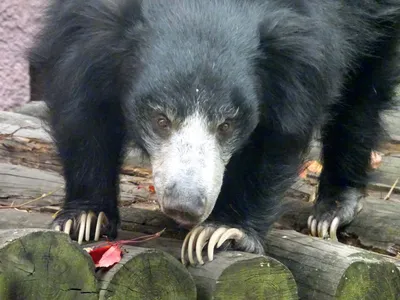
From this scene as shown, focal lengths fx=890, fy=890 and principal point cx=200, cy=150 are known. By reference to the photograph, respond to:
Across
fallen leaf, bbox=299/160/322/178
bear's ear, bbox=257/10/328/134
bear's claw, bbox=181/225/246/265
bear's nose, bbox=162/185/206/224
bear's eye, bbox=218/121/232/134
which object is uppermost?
bear's ear, bbox=257/10/328/134

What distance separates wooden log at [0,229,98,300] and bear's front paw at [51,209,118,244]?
776 mm

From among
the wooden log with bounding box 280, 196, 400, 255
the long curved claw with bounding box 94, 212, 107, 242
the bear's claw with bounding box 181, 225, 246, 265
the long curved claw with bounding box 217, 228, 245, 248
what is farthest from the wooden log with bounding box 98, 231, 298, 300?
the wooden log with bounding box 280, 196, 400, 255

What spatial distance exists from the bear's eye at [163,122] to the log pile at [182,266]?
0.43 metres

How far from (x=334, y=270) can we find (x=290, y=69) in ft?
2.52

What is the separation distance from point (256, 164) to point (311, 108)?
314mm

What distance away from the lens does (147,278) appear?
9.10 feet

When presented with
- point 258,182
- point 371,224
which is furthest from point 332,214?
point 258,182

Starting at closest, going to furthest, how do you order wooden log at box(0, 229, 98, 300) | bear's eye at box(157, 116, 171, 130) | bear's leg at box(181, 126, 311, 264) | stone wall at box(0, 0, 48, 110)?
wooden log at box(0, 229, 98, 300) → bear's eye at box(157, 116, 171, 130) → bear's leg at box(181, 126, 311, 264) → stone wall at box(0, 0, 48, 110)

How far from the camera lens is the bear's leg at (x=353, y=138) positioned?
4172 millimetres

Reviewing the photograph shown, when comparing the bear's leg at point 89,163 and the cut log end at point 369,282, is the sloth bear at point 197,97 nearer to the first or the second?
the bear's leg at point 89,163

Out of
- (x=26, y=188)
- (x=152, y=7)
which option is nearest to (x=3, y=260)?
(x=152, y=7)

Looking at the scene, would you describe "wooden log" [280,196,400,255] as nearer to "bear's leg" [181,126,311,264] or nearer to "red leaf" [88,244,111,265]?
"bear's leg" [181,126,311,264]

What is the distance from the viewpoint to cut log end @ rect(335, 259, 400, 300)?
2955 millimetres

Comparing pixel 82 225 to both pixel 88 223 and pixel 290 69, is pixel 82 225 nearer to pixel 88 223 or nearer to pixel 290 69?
pixel 88 223
